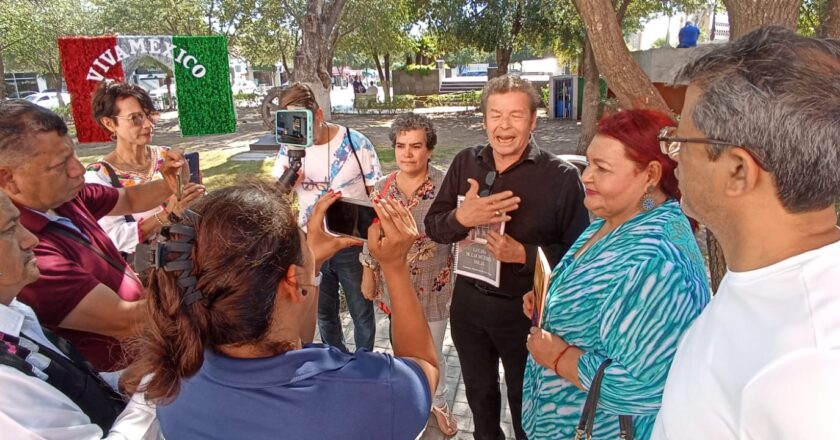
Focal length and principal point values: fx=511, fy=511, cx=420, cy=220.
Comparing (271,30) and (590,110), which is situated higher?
(271,30)

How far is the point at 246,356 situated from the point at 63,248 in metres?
1.10

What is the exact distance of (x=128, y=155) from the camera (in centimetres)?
334

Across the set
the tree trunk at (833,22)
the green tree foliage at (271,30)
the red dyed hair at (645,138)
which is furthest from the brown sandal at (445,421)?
the green tree foliage at (271,30)

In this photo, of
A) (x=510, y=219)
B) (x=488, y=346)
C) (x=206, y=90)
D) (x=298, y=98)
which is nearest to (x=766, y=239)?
(x=510, y=219)

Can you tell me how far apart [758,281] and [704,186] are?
0.22 meters

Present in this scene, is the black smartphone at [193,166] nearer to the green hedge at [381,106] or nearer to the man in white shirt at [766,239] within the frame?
the man in white shirt at [766,239]

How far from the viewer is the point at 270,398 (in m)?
1.11

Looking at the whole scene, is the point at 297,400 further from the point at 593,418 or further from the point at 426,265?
the point at 426,265

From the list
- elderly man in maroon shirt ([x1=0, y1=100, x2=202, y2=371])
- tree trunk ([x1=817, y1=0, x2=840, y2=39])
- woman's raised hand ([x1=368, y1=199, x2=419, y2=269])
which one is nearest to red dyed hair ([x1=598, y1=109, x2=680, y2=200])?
woman's raised hand ([x1=368, y1=199, x2=419, y2=269])

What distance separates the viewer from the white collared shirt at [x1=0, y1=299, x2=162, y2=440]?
119 cm

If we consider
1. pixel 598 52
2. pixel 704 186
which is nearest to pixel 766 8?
pixel 598 52

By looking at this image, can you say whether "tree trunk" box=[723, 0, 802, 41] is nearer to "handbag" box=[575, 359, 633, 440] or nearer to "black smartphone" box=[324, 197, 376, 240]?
"handbag" box=[575, 359, 633, 440]

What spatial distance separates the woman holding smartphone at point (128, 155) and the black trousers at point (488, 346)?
1.79 m

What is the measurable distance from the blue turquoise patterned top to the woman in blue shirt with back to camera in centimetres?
65
